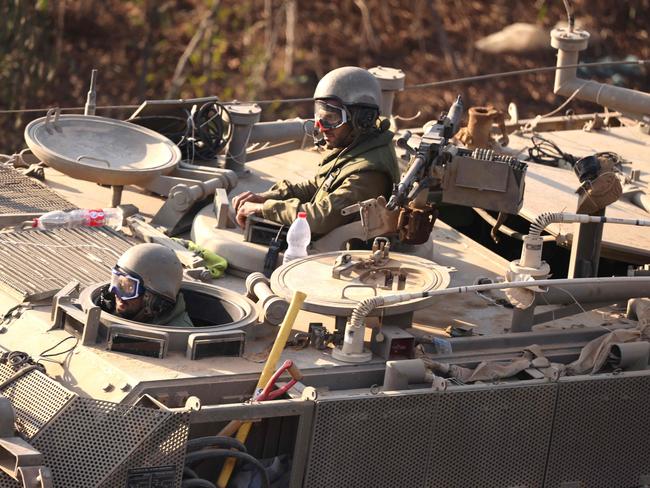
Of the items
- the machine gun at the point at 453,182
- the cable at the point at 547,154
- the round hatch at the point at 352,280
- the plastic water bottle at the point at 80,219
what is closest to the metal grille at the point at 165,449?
the round hatch at the point at 352,280

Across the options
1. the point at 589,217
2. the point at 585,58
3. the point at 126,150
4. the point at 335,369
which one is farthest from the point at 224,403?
the point at 585,58

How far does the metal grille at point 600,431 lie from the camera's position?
9.39 metres

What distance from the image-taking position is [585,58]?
24.3 meters

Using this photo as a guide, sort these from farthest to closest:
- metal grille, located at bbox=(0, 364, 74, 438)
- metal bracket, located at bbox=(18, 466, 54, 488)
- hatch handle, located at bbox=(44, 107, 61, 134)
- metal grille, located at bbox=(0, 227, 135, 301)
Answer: hatch handle, located at bbox=(44, 107, 61, 134) → metal grille, located at bbox=(0, 227, 135, 301) → metal grille, located at bbox=(0, 364, 74, 438) → metal bracket, located at bbox=(18, 466, 54, 488)

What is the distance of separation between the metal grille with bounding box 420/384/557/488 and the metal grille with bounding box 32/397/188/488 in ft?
5.08

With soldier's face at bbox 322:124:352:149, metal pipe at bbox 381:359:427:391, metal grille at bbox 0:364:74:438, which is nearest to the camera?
metal grille at bbox 0:364:74:438

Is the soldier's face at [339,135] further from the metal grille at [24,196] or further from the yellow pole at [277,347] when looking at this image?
the yellow pole at [277,347]

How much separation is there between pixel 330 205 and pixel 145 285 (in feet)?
5.31

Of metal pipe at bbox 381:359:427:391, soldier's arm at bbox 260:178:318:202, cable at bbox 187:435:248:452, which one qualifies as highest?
soldier's arm at bbox 260:178:318:202

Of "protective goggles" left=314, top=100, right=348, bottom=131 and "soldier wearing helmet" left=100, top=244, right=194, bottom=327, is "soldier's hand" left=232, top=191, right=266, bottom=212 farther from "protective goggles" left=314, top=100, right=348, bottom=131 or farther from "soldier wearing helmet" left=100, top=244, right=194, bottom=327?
"soldier wearing helmet" left=100, top=244, right=194, bottom=327

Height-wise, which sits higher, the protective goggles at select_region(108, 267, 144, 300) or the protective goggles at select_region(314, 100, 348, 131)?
the protective goggles at select_region(314, 100, 348, 131)

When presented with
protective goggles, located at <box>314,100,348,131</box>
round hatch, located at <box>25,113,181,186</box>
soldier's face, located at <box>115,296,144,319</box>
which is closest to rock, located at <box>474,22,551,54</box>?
round hatch, located at <box>25,113,181,186</box>

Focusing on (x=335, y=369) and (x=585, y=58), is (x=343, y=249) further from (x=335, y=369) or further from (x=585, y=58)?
(x=585, y=58)

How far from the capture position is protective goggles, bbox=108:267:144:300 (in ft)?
29.6
